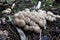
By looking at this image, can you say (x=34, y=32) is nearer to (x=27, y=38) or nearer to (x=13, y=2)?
(x=27, y=38)

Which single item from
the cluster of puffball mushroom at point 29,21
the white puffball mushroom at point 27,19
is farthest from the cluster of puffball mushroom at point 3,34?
the white puffball mushroom at point 27,19

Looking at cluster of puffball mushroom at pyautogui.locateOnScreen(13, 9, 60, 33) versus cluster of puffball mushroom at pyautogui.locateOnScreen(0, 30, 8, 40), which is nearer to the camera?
cluster of puffball mushroom at pyautogui.locateOnScreen(0, 30, 8, 40)

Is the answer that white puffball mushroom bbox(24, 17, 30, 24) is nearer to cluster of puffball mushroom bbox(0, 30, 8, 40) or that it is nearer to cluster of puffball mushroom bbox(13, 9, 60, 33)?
cluster of puffball mushroom bbox(13, 9, 60, 33)

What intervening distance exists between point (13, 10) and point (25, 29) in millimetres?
1234

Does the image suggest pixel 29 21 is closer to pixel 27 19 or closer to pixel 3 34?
pixel 27 19

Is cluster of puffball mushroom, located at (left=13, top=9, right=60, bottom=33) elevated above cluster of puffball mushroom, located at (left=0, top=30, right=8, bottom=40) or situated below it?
above

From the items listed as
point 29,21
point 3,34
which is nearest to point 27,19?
point 29,21

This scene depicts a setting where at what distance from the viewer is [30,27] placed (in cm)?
305

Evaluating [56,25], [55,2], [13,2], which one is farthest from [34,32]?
[55,2]

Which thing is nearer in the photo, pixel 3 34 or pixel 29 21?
pixel 3 34

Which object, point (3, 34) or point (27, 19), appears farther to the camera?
point (27, 19)

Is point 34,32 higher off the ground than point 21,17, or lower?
lower

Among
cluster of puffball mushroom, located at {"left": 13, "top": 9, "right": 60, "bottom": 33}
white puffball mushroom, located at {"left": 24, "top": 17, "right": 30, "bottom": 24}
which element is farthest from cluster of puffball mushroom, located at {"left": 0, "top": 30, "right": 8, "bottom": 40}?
white puffball mushroom, located at {"left": 24, "top": 17, "right": 30, "bottom": 24}

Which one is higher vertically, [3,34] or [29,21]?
[29,21]
